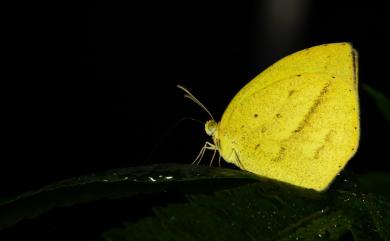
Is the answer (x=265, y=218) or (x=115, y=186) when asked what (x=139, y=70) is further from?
(x=265, y=218)

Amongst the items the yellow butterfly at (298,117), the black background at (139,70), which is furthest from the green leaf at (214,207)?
the black background at (139,70)

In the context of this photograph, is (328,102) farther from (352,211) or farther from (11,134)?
(11,134)

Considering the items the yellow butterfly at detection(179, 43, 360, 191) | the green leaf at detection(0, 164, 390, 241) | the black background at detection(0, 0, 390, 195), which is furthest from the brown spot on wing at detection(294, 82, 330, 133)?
the black background at detection(0, 0, 390, 195)

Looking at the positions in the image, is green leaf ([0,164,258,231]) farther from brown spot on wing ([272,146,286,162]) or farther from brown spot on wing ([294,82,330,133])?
brown spot on wing ([294,82,330,133])

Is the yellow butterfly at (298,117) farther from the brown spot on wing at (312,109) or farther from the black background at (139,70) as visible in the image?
the black background at (139,70)

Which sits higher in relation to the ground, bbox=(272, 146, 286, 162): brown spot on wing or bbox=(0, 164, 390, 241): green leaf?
bbox=(0, 164, 390, 241): green leaf
